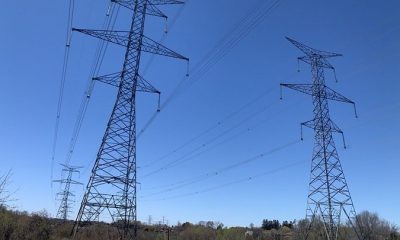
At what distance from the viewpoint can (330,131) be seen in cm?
3681

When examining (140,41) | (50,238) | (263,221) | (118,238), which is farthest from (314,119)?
(263,221)

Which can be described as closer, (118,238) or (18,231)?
(118,238)

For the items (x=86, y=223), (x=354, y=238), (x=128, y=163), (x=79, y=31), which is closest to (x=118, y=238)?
(x=86, y=223)

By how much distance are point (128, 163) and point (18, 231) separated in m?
9.74

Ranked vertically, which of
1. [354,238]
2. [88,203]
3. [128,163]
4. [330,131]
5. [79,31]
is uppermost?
[79,31]

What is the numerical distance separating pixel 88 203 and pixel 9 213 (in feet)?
26.7

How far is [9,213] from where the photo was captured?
30047 mm

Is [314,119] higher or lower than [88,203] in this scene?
higher

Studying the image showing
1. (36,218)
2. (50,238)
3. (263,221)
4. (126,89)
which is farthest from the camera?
(263,221)

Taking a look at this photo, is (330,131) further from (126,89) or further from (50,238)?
(50,238)

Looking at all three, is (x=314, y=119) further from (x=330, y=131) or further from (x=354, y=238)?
(x=354, y=238)

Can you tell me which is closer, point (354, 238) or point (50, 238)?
point (50, 238)

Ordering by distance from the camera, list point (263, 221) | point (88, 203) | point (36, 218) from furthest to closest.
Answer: point (263, 221), point (36, 218), point (88, 203)

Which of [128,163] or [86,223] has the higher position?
[128,163]
